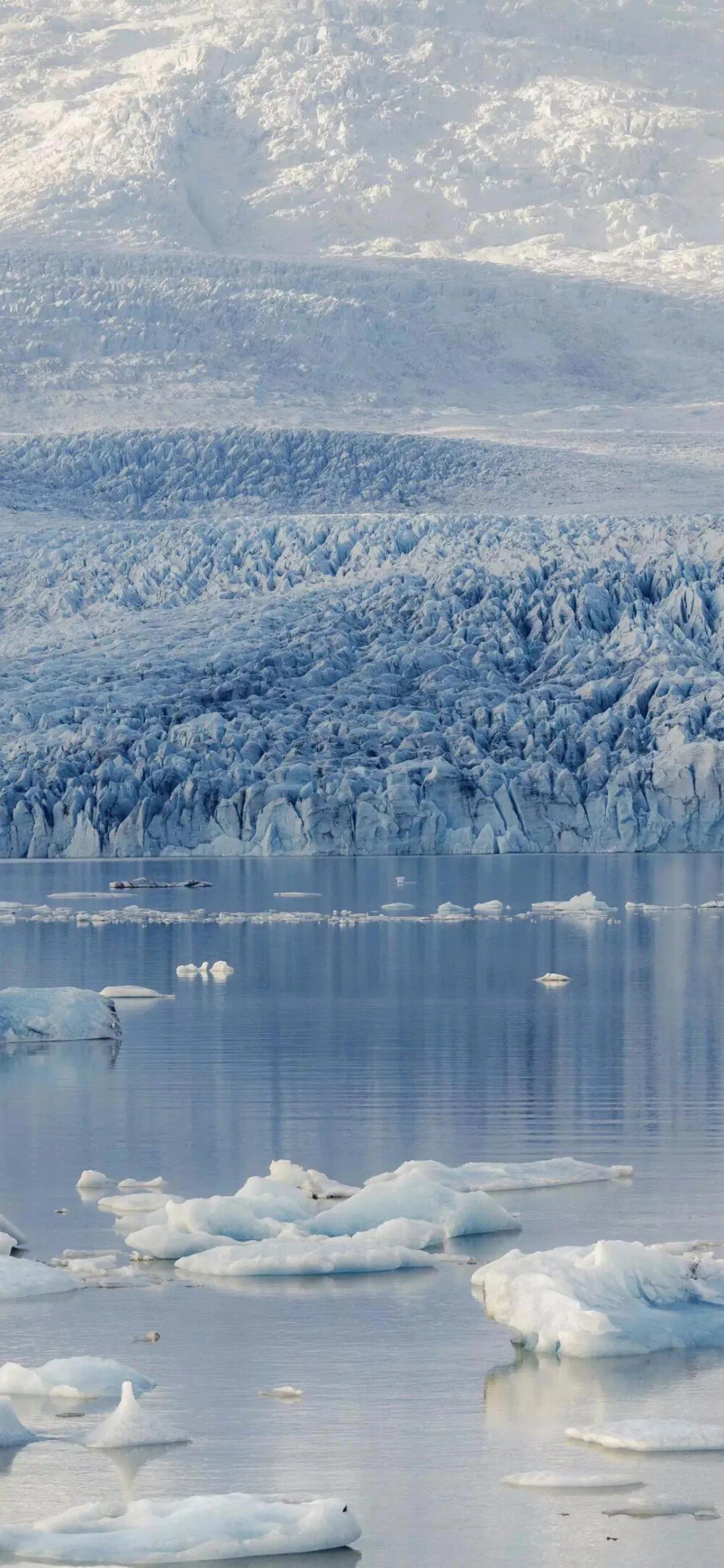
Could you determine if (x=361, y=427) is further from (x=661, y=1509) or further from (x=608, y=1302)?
(x=661, y=1509)

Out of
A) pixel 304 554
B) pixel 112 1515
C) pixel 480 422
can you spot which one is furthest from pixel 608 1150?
pixel 480 422

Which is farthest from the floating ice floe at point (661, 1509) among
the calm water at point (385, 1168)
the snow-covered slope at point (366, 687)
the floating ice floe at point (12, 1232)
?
the snow-covered slope at point (366, 687)

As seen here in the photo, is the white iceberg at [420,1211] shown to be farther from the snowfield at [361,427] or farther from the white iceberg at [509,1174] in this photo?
the snowfield at [361,427]

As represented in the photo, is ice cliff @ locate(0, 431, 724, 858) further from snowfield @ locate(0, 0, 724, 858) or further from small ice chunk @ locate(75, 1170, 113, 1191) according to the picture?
small ice chunk @ locate(75, 1170, 113, 1191)

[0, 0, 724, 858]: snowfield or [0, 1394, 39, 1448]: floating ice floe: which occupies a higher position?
[0, 0, 724, 858]: snowfield

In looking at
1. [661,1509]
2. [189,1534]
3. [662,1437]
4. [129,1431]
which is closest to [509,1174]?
[662,1437]

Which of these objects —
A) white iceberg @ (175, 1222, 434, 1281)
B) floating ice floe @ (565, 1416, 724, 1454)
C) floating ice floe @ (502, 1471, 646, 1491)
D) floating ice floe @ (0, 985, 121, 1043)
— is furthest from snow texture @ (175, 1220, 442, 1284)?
floating ice floe @ (0, 985, 121, 1043)
